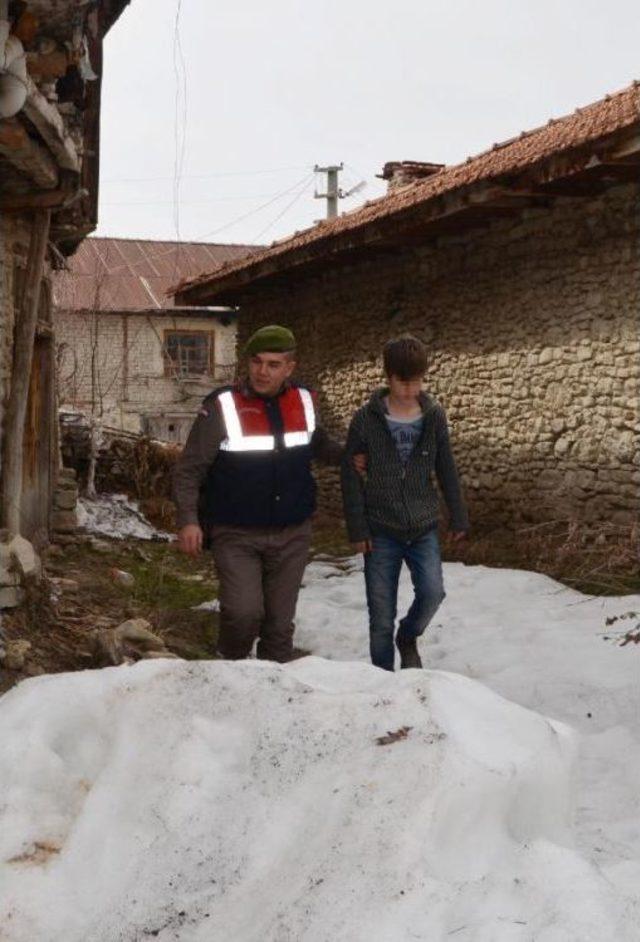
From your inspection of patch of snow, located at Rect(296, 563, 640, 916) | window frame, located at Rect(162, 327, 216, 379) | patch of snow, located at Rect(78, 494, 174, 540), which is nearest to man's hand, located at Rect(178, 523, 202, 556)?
patch of snow, located at Rect(296, 563, 640, 916)

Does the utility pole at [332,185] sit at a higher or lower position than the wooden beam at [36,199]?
higher

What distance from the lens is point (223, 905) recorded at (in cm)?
227

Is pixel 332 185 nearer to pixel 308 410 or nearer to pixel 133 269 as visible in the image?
pixel 133 269

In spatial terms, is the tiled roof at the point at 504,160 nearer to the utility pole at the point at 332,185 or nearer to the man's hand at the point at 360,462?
the man's hand at the point at 360,462

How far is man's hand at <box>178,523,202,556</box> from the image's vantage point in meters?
3.99

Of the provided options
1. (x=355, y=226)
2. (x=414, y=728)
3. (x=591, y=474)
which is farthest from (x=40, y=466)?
(x=414, y=728)

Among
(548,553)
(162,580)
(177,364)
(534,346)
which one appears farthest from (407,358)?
(177,364)

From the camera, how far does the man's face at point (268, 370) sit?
13.3 feet

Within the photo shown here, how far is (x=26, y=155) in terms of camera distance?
17.3 ft

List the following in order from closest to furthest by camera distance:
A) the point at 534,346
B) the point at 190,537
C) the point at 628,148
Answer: the point at 190,537 < the point at 628,148 < the point at 534,346

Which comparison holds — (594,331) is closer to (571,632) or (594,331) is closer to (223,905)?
(571,632)

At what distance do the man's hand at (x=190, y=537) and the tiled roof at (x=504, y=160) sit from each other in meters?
4.36

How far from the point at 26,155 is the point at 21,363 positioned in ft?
5.38

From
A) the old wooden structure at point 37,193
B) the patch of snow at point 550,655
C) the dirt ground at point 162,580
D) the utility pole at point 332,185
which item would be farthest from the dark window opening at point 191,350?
the patch of snow at point 550,655
